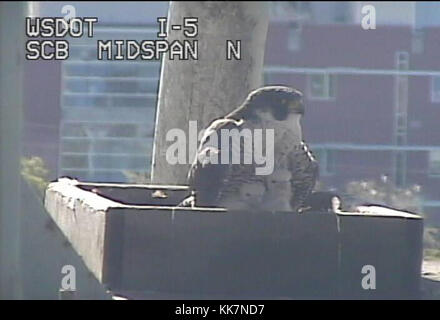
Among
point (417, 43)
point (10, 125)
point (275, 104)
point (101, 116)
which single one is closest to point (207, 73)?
point (101, 116)

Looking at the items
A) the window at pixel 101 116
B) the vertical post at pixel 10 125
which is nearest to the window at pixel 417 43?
the window at pixel 101 116

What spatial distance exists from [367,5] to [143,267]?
1.10 metres

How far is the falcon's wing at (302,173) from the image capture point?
4.11m

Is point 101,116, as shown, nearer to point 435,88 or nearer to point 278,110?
point 278,110

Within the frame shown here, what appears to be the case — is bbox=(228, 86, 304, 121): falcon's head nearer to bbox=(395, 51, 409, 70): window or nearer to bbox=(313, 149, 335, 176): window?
bbox=(313, 149, 335, 176): window

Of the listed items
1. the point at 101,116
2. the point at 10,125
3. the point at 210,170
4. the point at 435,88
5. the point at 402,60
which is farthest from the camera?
the point at 101,116

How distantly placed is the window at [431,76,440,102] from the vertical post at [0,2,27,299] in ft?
4.46

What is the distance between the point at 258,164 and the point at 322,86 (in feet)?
1.08

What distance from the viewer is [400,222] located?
151 inches

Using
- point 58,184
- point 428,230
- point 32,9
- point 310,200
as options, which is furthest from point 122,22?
point 428,230

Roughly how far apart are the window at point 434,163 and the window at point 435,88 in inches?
6.9

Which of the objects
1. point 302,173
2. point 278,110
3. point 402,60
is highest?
point 402,60

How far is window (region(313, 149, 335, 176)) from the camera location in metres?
4.07

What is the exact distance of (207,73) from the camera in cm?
454
